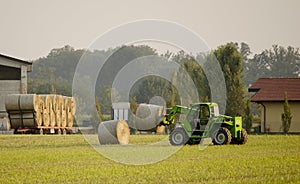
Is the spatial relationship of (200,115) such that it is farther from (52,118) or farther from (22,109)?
(52,118)

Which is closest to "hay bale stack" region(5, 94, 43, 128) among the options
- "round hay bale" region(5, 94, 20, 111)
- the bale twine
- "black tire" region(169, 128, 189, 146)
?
"round hay bale" region(5, 94, 20, 111)

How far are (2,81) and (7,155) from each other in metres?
25.4

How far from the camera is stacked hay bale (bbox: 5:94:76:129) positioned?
126 feet

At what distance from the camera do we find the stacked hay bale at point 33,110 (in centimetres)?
3838

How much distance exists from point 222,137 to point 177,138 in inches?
62.8

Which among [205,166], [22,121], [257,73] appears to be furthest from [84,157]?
[257,73]

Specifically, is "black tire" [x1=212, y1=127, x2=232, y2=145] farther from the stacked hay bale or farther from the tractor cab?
the stacked hay bale

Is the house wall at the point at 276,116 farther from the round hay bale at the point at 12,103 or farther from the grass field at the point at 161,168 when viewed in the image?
the grass field at the point at 161,168

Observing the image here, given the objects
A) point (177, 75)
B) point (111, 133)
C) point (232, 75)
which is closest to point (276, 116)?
point (232, 75)

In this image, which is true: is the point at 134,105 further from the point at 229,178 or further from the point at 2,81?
the point at 229,178

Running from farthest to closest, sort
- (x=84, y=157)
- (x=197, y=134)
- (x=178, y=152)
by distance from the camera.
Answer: (x=197, y=134) → (x=178, y=152) → (x=84, y=157)

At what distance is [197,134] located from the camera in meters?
25.3

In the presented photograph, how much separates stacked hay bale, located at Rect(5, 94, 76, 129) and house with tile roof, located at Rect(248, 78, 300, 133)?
13.0m

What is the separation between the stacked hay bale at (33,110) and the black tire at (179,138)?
15.2 metres
